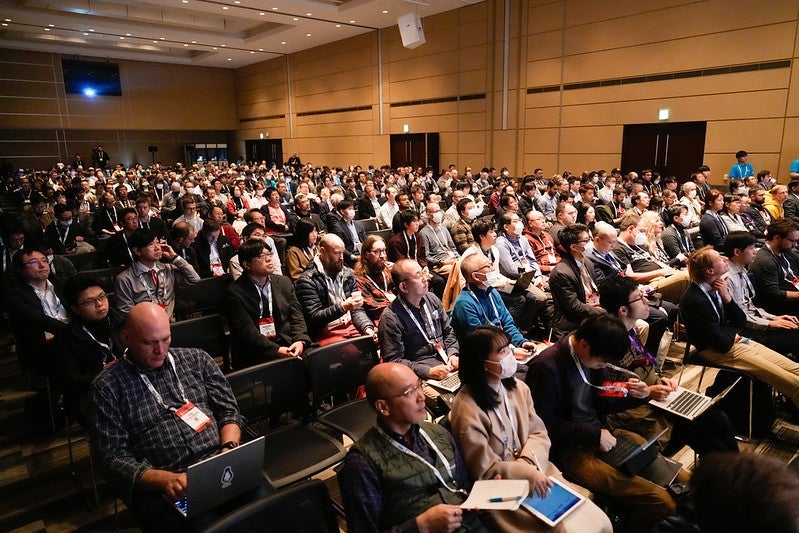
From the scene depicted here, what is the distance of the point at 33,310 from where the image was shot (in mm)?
3490

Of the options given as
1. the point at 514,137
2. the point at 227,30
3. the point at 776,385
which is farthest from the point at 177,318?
the point at 227,30

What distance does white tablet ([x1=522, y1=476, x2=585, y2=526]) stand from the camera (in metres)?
1.78

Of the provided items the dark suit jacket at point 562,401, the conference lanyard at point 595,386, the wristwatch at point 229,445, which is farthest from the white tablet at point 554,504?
the wristwatch at point 229,445

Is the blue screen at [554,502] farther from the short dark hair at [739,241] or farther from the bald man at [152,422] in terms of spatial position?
the short dark hair at [739,241]

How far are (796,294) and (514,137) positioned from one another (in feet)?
35.2

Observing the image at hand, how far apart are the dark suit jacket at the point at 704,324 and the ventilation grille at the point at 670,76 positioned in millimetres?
8996

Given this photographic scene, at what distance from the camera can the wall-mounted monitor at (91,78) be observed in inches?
851

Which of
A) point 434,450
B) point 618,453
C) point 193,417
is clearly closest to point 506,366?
point 434,450

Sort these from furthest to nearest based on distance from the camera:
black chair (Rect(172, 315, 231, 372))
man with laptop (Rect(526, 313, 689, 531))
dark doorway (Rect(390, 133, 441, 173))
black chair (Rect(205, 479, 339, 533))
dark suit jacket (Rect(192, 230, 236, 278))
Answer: dark doorway (Rect(390, 133, 441, 173)), dark suit jacket (Rect(192, 230, 236, 278)), black chair (Rect(172, 315, 231, 372)), man with laptop (Rect(526, 313, 689, 531)), black chair (Rect(205, 479, 339, 533))

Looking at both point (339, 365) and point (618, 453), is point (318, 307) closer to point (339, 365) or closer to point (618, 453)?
point (339, 365)

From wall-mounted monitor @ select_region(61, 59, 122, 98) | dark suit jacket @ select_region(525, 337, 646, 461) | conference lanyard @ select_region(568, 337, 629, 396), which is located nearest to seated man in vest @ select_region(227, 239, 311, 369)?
dark suit jacket @ select_region(525, 337, 646, 461)

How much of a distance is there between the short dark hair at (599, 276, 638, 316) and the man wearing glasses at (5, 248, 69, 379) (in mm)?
3570

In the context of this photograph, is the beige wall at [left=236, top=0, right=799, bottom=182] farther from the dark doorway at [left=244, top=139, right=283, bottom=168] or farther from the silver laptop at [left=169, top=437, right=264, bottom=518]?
the silver laptop at [left=169, top=437, right=264, bottom=518]

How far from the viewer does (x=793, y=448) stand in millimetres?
3256
